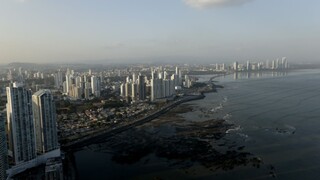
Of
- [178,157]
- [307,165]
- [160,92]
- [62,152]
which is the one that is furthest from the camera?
[160,92]

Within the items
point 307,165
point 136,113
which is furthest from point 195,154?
point 136,113

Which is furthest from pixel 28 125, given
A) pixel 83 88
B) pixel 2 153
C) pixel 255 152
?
pixel 83 88

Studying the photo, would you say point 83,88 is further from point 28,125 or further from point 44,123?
point 28,125

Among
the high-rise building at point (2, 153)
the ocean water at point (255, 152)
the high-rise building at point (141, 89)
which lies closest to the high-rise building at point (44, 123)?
the ocean water at point (255, 152)

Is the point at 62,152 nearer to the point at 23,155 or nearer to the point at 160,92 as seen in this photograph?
the point at 23,155

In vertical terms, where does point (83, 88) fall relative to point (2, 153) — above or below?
above

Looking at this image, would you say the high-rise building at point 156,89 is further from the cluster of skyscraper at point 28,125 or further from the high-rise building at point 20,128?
the high-rise building at point 20,128

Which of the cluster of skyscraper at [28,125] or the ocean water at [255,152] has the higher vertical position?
the cluster of skyscraper at [28,125]
